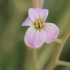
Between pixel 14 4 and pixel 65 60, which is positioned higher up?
pixel 14 4

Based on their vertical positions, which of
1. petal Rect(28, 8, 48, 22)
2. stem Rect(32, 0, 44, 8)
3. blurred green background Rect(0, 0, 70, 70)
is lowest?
blurred green background Rect(0, 0, 70, 70)

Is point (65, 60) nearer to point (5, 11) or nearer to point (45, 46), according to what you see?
point (45, 46)

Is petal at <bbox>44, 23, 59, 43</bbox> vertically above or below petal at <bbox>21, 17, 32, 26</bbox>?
below

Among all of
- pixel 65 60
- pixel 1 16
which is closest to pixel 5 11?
pixel 1 16

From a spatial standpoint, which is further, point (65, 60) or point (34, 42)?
point (65, 60)
